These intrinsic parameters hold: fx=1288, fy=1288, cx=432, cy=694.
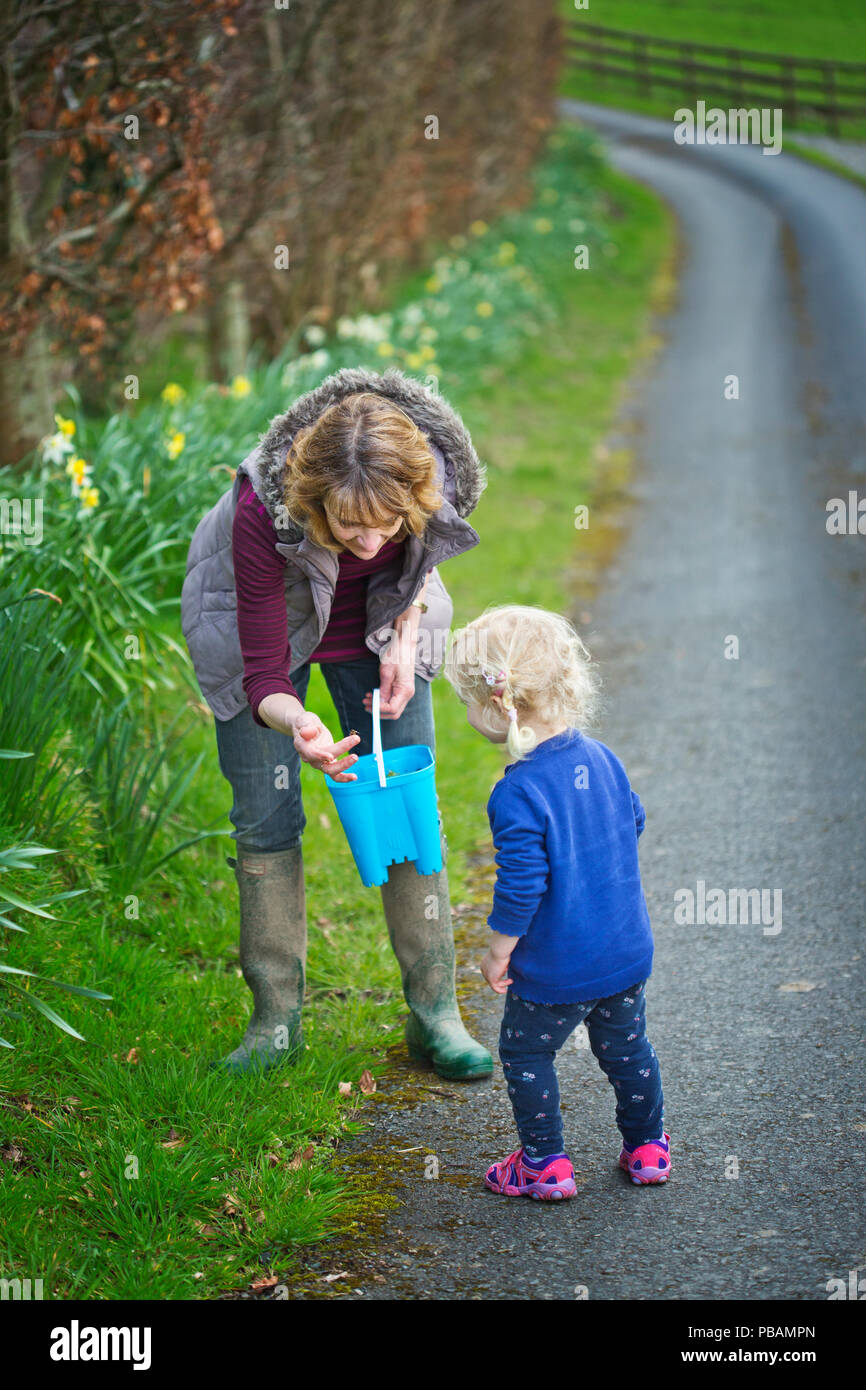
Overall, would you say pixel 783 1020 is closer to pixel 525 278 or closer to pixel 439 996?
pixel 439 996

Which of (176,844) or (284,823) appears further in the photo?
(176,844)

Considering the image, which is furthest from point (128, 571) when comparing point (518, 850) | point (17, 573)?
point (518, 850)

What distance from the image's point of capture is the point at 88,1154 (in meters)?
2.75

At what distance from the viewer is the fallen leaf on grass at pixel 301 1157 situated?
279 cm

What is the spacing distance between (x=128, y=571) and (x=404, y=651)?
201cm

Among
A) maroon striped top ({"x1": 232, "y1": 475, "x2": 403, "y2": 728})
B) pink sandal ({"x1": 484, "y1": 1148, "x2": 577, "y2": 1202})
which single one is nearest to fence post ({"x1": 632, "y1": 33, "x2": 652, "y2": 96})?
maroon striped top ({"x1": 232, "y1": 475, "x2": 403, "y2": 728})

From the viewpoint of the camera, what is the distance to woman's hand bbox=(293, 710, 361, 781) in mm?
2613

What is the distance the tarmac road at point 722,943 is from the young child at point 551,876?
233mm

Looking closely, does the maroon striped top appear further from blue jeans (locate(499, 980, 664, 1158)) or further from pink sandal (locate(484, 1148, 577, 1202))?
pink sandal (locate(484, 1148, 577, 1202))

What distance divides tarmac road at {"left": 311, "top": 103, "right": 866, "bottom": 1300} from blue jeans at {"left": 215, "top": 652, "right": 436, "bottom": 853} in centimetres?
71

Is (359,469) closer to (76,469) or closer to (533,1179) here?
(533,1179)

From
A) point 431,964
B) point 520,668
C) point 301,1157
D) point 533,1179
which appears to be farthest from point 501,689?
→ point 301,1157

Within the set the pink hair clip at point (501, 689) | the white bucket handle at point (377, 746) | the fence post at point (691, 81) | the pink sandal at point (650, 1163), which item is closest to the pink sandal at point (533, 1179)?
the pink sandal at point (650, 1163)

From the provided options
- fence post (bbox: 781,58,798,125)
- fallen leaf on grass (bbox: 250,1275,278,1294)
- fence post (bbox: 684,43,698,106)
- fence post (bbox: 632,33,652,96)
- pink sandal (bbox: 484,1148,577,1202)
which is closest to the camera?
fallen leaf on grass (bbox: 250,1275,278,1294)
